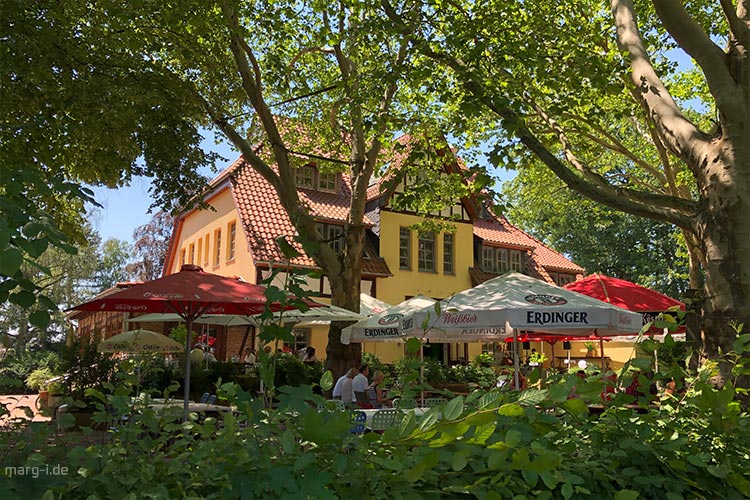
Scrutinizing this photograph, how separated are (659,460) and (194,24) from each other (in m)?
9.88

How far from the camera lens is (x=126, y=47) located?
10695 millimetres

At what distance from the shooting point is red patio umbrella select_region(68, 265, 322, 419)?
9328mm

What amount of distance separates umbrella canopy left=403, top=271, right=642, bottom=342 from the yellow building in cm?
1411

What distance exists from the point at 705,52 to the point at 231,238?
2269 centimetres

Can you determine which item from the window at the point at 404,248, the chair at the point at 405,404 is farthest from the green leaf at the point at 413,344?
the window at the point at 404,248

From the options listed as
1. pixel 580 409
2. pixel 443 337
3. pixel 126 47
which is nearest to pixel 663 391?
pixel 580 409

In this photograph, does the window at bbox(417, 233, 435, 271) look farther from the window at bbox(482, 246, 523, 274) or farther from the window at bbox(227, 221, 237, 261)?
the window at bbox(227, 221, 237, 261)

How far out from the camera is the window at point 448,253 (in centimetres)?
3055

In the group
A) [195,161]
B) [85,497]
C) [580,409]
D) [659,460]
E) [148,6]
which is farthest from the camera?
[195,161]

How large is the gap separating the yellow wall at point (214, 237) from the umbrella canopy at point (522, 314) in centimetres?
1500

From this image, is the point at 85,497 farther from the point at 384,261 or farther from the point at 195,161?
the point at 384,261

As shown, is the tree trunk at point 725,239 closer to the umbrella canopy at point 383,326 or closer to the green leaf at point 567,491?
the green leaf at point 567,491

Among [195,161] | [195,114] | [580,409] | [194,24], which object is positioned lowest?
[580,409]

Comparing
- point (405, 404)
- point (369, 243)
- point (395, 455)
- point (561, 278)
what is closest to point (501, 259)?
point (561, 278)
